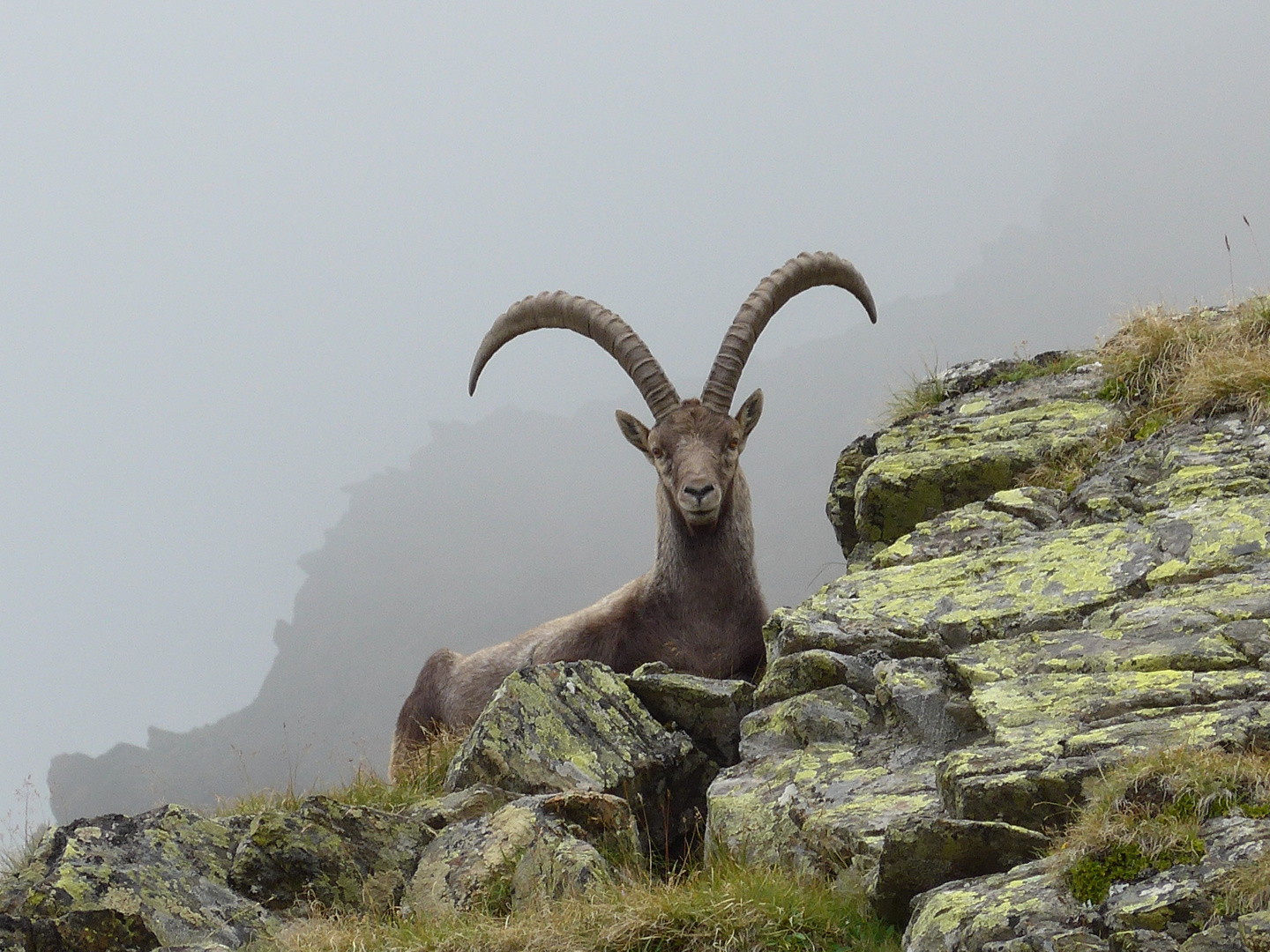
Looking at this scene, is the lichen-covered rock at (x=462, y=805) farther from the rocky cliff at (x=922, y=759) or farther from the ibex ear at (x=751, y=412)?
the ibex ear at (x=751, y=412)

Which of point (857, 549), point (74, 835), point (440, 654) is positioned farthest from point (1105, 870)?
point (440, 654)

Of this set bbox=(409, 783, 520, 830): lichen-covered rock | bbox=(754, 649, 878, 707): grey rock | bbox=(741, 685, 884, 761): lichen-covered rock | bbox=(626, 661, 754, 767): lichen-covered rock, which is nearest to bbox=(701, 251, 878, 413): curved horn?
bbox=(626, 661, 754, 767): lichen-covered rock

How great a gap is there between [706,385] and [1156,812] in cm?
789

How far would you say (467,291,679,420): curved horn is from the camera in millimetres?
11453

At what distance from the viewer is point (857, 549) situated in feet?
34.6

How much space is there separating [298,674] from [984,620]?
172790 millimetres

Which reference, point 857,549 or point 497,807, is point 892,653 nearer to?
point 497,807

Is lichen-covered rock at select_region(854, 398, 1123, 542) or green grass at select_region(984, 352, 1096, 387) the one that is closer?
lichen-covered rock at select_region(854, 398, 1123, 542)

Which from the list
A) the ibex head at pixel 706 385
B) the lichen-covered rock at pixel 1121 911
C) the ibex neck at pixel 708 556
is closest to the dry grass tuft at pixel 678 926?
the lichen-covered rock at pixel 1121 911

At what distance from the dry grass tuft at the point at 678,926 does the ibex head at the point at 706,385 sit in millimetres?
5398

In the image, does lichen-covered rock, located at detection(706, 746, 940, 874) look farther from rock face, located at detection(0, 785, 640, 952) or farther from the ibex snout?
the ibex snout

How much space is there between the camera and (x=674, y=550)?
36.2 ft

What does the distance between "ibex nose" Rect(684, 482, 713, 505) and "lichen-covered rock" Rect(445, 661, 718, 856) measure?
97.2 inches

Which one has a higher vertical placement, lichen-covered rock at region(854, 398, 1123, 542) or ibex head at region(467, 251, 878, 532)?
ibex head at region(467, 251, 878, 532)
